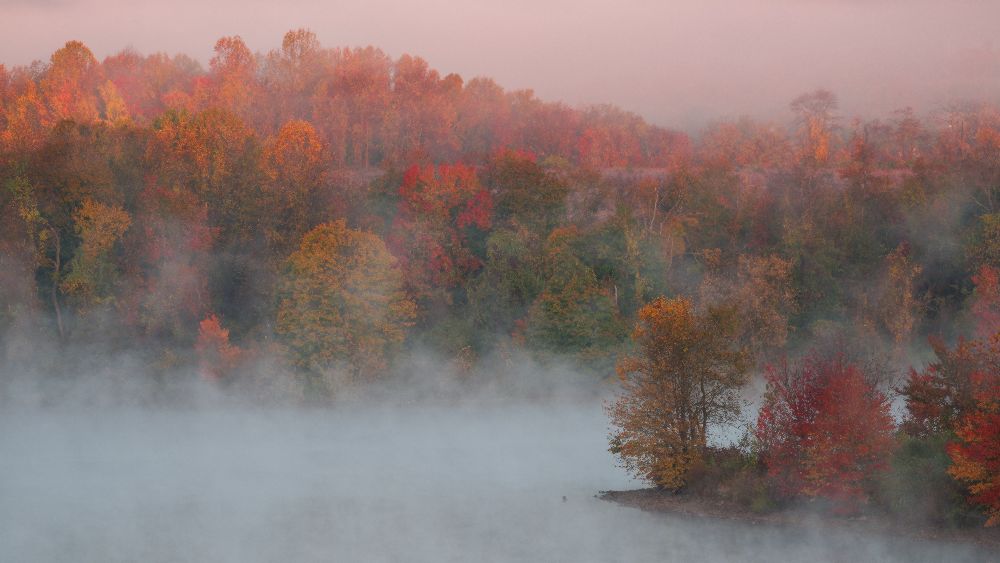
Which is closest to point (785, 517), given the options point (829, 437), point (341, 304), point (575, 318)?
point (829, 437)

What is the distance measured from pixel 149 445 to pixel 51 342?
687 inches

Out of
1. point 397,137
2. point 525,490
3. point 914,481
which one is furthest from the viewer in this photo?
point 397,137

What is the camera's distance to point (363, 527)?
44156mm

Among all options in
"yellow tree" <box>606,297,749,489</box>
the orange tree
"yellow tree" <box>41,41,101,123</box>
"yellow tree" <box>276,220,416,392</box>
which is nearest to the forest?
"yellow tree" <box>276,220,416,392</box>

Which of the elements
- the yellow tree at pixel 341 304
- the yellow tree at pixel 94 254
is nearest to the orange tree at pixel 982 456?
the yellow tree at pixel 341 304

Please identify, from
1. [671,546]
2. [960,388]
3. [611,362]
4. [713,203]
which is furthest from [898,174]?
[671,546]

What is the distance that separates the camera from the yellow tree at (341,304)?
6881cm

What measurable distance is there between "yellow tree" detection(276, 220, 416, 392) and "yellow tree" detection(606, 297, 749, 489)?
2825cm

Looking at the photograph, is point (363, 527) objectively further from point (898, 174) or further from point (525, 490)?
point (898, 174)

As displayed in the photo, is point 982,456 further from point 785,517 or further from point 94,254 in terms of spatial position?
point 94,254

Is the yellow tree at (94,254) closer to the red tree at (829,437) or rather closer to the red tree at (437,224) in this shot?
the red tree at (437,224)

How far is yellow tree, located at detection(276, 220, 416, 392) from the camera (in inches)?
A: 2709

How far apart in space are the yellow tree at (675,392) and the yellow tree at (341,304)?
28249 mm

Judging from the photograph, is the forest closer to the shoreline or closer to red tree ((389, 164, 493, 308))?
red tree ((389, 164, 493, 308))
